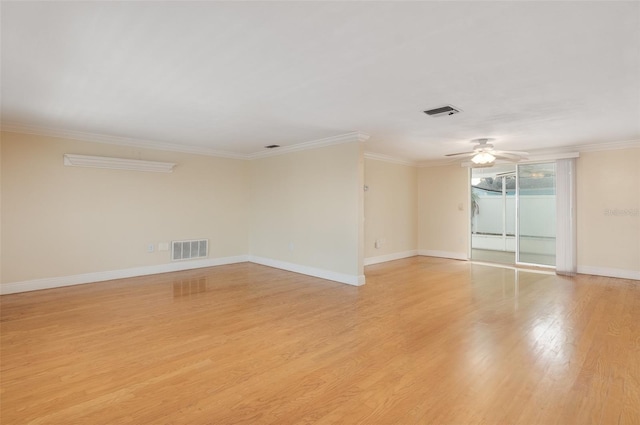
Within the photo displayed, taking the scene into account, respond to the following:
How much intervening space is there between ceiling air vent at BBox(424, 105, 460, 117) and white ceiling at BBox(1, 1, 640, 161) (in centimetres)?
13

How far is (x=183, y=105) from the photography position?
3.60 meters

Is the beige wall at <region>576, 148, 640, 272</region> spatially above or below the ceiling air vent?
below

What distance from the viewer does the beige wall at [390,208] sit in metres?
6.90

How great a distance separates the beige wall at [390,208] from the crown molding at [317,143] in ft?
5.46

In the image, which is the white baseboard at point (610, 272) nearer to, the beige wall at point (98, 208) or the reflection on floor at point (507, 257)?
the reflection on floor at point (507, 257)

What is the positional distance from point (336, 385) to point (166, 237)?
4846 millimetres

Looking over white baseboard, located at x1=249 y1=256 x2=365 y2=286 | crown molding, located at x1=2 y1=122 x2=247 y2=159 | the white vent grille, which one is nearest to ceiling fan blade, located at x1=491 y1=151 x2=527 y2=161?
white baseboard, located at x1=249 y1=256 x2=365 y2=286

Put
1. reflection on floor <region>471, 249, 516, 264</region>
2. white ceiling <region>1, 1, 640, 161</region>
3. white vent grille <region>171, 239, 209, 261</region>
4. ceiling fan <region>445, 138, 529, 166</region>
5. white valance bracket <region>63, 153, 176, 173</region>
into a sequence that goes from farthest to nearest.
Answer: reflection on floor <region>471, 249, 516, 264</region> < white vent grille <region>171, 239, 209, 261</region> < ceiling fan <region>445, 138, 529, 166</region> < white valance bracket <region>63, 153, 176, 173</region> < white ceiling <region>1, 1, 640, 161</region>

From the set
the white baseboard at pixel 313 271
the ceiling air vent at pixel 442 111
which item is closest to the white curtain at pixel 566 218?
the ceiling air vent at pixel 442 111

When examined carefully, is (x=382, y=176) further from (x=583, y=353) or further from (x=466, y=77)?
(x=583, y=353)

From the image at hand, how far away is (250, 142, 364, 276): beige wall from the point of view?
508 centimetres

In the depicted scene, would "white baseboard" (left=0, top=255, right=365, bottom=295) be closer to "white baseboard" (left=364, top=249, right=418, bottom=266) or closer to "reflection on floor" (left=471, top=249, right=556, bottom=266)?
"white baseboard" (left=364, top=249, right=418, bottom=266)

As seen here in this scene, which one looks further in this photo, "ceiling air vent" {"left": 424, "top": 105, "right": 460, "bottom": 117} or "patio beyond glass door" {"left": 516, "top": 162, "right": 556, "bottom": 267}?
"patio beyond glass door" {"left": 516, "top": 162, "right": 556, "bottom": 267}

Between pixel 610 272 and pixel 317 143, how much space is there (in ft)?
18.9
